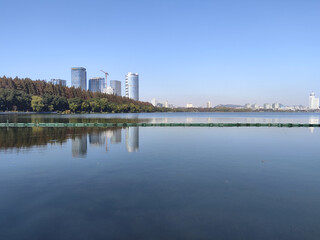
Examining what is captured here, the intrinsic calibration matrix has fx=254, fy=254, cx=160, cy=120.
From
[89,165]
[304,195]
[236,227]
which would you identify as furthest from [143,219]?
[89,165]

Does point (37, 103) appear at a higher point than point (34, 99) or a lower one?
lower

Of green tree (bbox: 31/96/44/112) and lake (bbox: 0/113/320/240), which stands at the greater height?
green tree (bbox: 31/96/44/112)

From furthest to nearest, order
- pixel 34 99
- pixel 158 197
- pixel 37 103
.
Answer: pixel 37 103 < pixel 34 99 < pixel 158 197

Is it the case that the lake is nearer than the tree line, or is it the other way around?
the lake

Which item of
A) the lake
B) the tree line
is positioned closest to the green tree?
the tree line

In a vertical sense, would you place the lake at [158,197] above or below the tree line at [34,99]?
below

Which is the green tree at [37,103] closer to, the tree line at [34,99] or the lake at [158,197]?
the tree line at [34,99]

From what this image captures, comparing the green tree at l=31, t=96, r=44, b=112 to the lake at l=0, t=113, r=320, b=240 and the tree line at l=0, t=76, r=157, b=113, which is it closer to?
the tree line at l=0, t=76, r=157, b=113

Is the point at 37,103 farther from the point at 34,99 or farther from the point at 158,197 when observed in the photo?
the point at 158,197

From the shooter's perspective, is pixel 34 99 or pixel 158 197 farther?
pixel 34 99

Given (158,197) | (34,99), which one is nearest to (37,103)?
(34,99)

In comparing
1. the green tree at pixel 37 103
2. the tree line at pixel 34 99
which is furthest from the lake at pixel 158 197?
the green tree at pixel 37 103

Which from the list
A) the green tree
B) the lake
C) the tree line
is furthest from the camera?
the green tree

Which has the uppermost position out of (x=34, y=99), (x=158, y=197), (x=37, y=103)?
(x=34, y=99)
